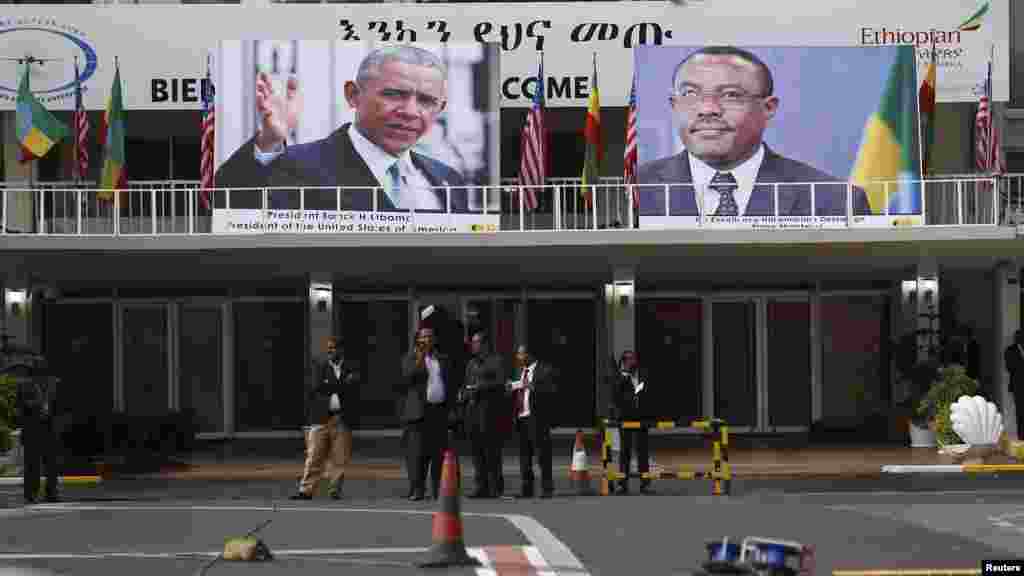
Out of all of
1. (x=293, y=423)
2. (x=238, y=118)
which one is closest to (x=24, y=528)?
(x=238, y=118)

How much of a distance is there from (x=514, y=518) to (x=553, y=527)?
119 cm

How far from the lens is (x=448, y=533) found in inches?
500

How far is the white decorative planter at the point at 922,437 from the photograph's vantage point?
30938 millimetres

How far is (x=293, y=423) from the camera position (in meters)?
36.2

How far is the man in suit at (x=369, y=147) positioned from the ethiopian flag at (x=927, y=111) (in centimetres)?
831

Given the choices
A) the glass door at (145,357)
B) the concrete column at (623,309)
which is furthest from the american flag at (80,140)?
the concrete column at (623,309)

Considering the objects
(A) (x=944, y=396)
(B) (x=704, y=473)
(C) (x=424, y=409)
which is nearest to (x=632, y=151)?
(A) (x=944, y=396)

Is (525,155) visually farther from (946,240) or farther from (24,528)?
(24,528)

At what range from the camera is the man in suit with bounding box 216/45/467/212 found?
107ft

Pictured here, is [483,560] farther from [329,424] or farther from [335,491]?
Result: [329,424]

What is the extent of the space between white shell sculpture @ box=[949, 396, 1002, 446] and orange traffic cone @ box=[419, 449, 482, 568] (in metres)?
15.3

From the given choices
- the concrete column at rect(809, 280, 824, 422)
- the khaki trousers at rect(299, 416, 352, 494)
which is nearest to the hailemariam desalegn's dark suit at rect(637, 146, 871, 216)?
the concrete column at rect(809, 280, 824, 422)

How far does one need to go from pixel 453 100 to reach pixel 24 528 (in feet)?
58.1

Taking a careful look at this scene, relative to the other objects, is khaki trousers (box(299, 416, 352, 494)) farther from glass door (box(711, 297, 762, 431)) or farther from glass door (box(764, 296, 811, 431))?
glass door (box(764, 296, 811, 431))
